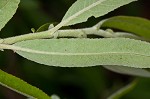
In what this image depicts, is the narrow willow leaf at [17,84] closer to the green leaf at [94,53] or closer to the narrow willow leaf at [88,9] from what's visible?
the green leaf at [94,53]

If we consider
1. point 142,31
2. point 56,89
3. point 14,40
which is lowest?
point 14,40

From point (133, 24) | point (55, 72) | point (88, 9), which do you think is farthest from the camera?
point (55, 72)

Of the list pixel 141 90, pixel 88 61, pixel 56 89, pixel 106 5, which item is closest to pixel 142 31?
pixel 106 5

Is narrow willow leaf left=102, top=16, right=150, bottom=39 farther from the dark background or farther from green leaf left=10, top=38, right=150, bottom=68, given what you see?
the dark background

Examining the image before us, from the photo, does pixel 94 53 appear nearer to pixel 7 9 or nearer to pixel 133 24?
pixel 7 9

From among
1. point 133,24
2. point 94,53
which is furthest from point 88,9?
point 133,24

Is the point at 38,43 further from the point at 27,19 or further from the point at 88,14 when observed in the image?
the point at 27,19
